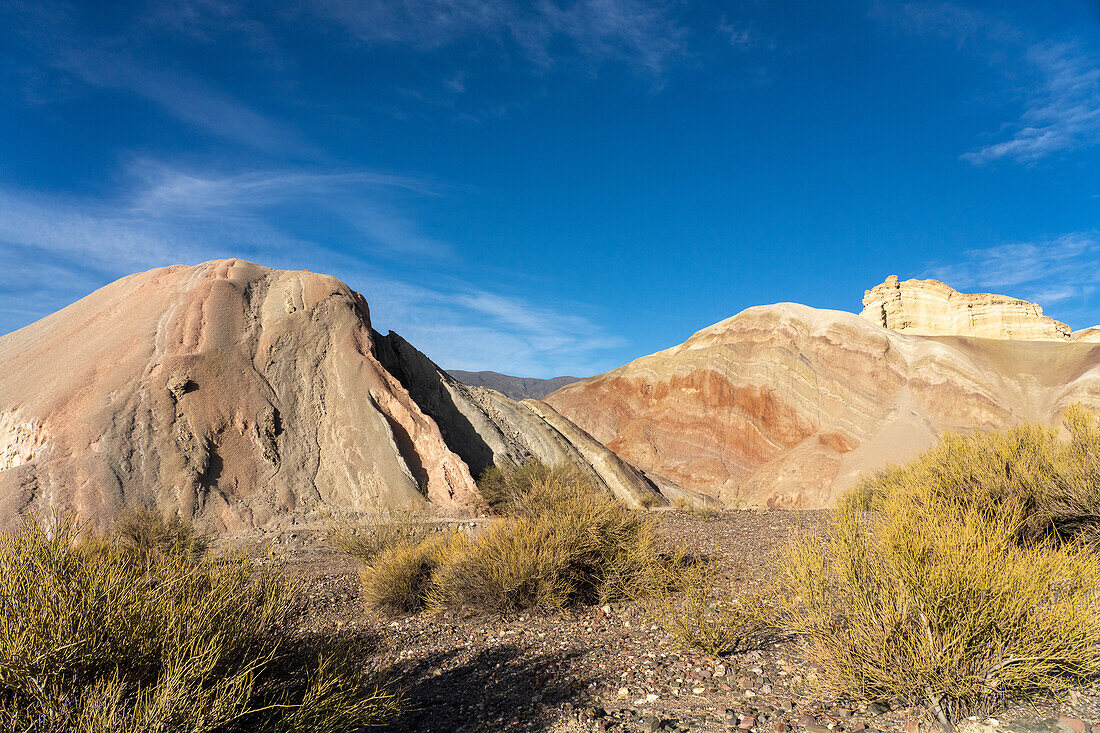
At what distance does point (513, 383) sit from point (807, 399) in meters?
101

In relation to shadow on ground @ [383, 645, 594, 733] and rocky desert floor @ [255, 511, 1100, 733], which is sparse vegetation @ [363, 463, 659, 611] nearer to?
rocky desert floor @ [255, 511, 1100, 733]

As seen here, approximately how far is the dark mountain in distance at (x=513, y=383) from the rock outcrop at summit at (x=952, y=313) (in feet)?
246

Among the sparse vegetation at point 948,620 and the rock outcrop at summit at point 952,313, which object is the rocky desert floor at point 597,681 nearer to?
the sparse vegetation at point 948,620

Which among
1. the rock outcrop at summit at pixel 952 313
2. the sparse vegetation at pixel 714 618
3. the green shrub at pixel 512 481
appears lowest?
the sparse vegetation at pixel 714 618

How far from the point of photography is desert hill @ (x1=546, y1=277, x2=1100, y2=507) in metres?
40.8

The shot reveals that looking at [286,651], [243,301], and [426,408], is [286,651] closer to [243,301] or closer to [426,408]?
[243,301]

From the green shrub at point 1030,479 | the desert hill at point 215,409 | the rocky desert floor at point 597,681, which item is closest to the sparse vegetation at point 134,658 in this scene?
the rocky desert floor at point 597,681

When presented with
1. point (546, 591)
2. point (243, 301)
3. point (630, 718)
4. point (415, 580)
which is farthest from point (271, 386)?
Answer: point (630, 718)

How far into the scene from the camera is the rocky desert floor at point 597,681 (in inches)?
168

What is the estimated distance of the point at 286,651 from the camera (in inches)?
164

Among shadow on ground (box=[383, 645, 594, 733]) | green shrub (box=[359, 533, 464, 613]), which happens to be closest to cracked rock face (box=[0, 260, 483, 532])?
green shrub (box=[359, 533, 464, 613])

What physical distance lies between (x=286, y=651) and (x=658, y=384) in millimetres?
50237

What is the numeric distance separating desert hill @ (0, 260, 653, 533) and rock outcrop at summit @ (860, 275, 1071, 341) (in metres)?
59.2

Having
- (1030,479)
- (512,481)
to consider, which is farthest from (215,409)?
(1030,479)
